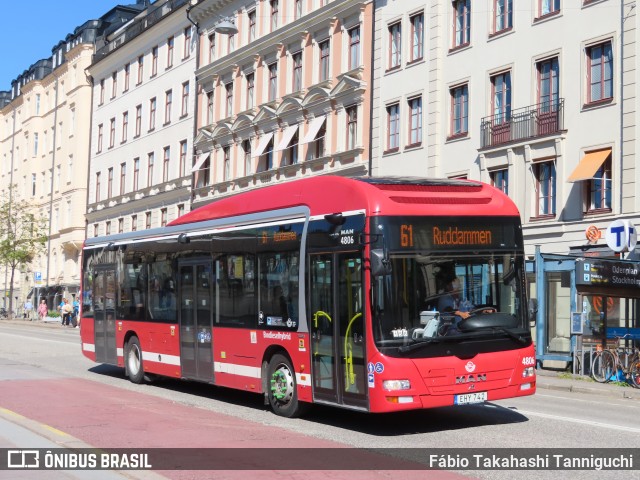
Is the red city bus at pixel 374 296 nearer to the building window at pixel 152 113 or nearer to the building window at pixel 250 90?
the building window at pixel 250 90

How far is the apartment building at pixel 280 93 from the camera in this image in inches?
1492

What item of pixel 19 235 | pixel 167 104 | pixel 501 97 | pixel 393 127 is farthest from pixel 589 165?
pixel 19 235

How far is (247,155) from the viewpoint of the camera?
45250 millimetres

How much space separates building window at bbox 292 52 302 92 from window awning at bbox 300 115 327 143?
2.51m

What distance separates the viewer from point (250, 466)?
29.3 ft

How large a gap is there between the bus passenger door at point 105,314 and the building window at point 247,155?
A: 24525 millimetres

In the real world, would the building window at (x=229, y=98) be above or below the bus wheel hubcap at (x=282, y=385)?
above

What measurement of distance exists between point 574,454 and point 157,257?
9874mm

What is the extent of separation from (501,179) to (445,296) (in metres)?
20.4

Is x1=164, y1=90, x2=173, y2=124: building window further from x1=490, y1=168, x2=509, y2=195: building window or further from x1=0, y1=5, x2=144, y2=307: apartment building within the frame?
x1=490, y1=168, x2=509, y2=195: building window

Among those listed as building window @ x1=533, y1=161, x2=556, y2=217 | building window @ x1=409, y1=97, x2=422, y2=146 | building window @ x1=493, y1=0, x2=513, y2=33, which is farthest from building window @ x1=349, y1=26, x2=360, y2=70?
building window @ x1=533, y1=161, x2=556, y2=217

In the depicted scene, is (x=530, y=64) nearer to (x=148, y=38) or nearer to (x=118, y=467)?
(x=118, y=467)

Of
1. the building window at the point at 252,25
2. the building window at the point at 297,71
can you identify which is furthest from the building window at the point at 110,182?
the building window at the point at 297,71

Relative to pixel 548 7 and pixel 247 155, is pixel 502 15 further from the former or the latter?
pixel 247 155
